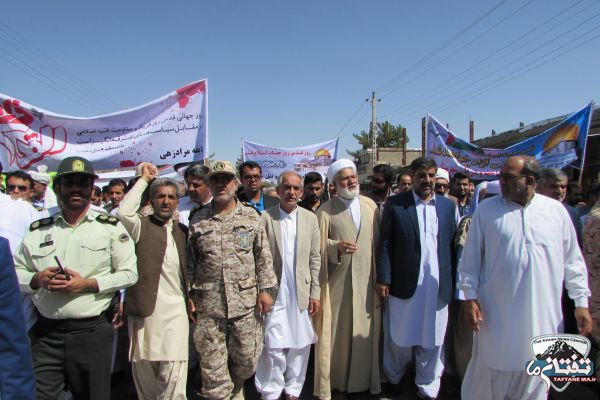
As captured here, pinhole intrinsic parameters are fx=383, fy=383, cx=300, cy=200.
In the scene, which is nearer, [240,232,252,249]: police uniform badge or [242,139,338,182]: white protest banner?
[240,232,252,249]: police uniform badge

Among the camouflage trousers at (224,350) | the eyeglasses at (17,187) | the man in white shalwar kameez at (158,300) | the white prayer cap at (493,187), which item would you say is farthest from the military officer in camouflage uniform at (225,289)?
the white prayer cap at (493,187)

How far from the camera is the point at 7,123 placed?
161 inches

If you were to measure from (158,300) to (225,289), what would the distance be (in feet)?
1.55

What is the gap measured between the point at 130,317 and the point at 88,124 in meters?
2.73

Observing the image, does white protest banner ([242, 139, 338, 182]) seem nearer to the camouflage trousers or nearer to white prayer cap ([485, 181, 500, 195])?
white prayer cap ([485, 181, 500, 195])

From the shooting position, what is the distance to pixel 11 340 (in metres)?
1.21

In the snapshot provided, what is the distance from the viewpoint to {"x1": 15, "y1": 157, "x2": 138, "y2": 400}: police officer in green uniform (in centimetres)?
218

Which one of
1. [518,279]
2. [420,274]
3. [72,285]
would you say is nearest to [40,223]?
[72,285]

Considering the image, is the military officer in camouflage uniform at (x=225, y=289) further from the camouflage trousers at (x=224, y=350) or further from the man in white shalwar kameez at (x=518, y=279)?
the man in white shalwar kameez at (x=518, y=279)

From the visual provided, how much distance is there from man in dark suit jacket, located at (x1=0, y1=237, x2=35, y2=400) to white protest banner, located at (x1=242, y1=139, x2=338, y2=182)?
744cm

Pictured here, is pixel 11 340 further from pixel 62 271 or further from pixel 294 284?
pixel 294 284

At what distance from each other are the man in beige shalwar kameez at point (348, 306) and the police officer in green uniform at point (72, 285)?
1629 mm

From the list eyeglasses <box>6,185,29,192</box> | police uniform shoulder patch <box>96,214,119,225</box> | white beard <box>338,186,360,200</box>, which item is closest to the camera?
police uniform shoulder patch <box>96,214,119,225</box>

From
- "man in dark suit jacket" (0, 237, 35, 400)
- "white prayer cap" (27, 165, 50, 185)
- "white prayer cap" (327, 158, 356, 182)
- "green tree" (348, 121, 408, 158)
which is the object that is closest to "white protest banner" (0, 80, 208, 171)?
"white prayer cap" (27, 165, 50, 185)
